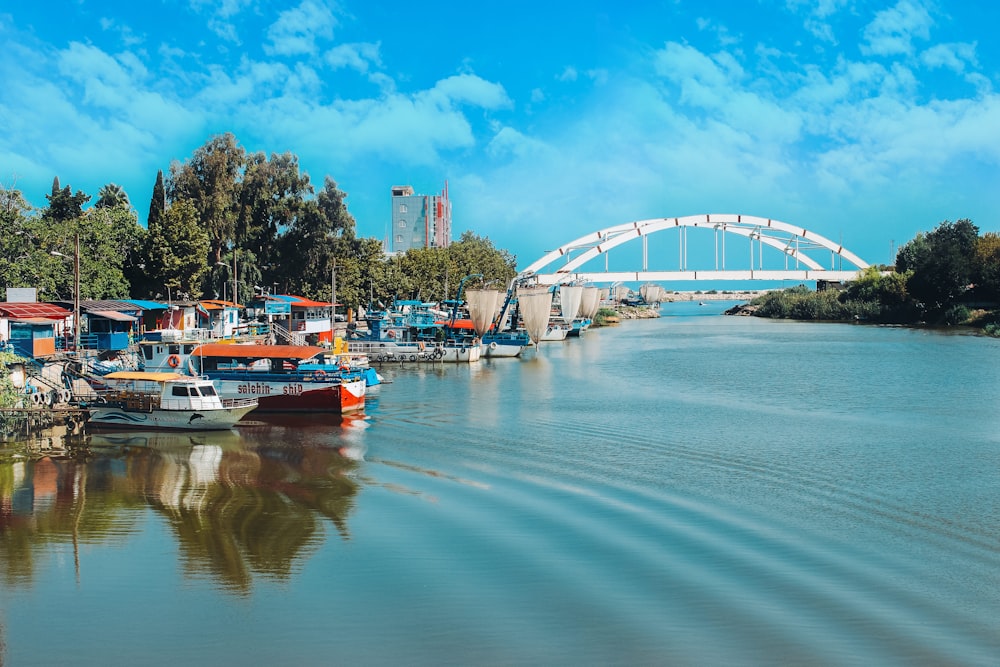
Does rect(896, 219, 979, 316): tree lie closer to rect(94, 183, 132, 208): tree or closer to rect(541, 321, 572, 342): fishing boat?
rect(541, 321, 572, 342): fishing boat

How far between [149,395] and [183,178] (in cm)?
3404

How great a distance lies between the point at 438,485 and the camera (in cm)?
1692

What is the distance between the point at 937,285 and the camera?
236 feet

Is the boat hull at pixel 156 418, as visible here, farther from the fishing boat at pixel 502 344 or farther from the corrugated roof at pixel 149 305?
the fishing boat at pixel 502 344

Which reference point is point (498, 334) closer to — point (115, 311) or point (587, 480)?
point (115, 311)

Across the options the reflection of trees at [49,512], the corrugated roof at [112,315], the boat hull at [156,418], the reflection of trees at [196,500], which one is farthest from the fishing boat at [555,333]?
the reflection of trees at [49,512]

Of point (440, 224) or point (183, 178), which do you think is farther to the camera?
point (440, 224)

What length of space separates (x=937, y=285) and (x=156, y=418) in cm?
6575

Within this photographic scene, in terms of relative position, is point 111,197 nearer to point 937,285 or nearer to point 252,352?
point 252,352

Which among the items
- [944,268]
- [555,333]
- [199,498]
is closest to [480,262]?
[555,333]

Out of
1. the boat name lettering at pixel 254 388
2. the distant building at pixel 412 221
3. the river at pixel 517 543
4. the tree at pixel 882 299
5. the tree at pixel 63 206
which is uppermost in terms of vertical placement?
the distant building at pixel 412 221

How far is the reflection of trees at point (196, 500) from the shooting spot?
12953 millimetres

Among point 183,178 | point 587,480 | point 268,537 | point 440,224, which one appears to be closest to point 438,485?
point 587,480

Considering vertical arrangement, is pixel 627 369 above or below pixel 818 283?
below
